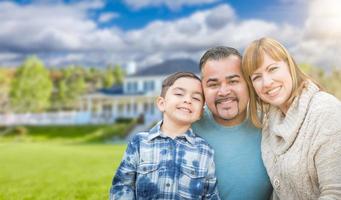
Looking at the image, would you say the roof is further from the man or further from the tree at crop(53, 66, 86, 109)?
the man

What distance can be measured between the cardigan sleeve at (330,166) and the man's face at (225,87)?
92 cm

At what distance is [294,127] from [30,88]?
6082cm

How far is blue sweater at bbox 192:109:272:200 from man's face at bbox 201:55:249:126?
178 mm

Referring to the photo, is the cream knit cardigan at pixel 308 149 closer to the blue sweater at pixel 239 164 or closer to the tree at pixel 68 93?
the blue sweater at pixel 239 164

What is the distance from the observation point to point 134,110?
52500 mm

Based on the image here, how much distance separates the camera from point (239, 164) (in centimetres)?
379

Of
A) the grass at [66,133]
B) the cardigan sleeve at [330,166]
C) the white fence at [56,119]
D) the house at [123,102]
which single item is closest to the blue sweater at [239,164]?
the cardigan sleeve at [330,166]

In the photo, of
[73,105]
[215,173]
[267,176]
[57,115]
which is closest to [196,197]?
[215,173]

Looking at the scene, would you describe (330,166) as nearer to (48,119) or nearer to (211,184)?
(211,184)

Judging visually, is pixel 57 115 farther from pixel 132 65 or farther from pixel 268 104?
pixel 268 104

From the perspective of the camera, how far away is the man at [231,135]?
377 centimetres

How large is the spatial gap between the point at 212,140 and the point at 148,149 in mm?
574

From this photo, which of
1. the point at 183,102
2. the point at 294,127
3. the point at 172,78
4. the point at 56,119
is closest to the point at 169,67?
the point at 56,119

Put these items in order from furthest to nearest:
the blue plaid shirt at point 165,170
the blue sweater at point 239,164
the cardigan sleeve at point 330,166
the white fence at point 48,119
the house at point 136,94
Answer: the house at point 136,94 < the white fence at point 48,119 < the blue sweater at point 239,164 < the blue plaid shirt at point 165,170 < the cardigan sleeve at point 330,166
